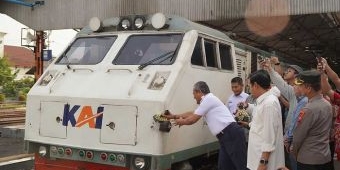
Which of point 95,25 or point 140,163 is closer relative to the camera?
point 140,163

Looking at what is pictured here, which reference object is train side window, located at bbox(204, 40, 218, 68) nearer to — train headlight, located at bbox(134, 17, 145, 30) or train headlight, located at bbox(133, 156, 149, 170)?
train headlight, located at bbox(134, 17, 145, 30)

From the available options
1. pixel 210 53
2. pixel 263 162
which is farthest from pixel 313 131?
pixel 210 53

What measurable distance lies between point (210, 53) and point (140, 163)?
2228 mm

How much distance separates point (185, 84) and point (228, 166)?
1244 mm

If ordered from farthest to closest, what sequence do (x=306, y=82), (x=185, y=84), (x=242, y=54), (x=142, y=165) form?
(x=242, y=54) → (x=185, y=84) → (x=142, y=165) → (x=306, y=82)

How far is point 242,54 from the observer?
798cm

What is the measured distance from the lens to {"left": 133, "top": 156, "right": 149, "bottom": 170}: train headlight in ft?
16.7

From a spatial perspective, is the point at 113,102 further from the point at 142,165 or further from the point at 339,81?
the point at 339,81

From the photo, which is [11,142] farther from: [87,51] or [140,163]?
[140,163]

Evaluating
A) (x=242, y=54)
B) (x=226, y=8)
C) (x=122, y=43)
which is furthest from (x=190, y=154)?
(x=226, y=8)

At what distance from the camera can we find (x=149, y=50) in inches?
240

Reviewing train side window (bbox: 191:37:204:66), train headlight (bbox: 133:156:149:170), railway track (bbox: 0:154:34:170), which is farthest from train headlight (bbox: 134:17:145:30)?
railway track (bbox: 0:154:34:170)

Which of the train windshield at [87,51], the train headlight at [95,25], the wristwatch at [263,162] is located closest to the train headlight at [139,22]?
the train windshield at [87,51]

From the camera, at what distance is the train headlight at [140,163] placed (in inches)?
200
